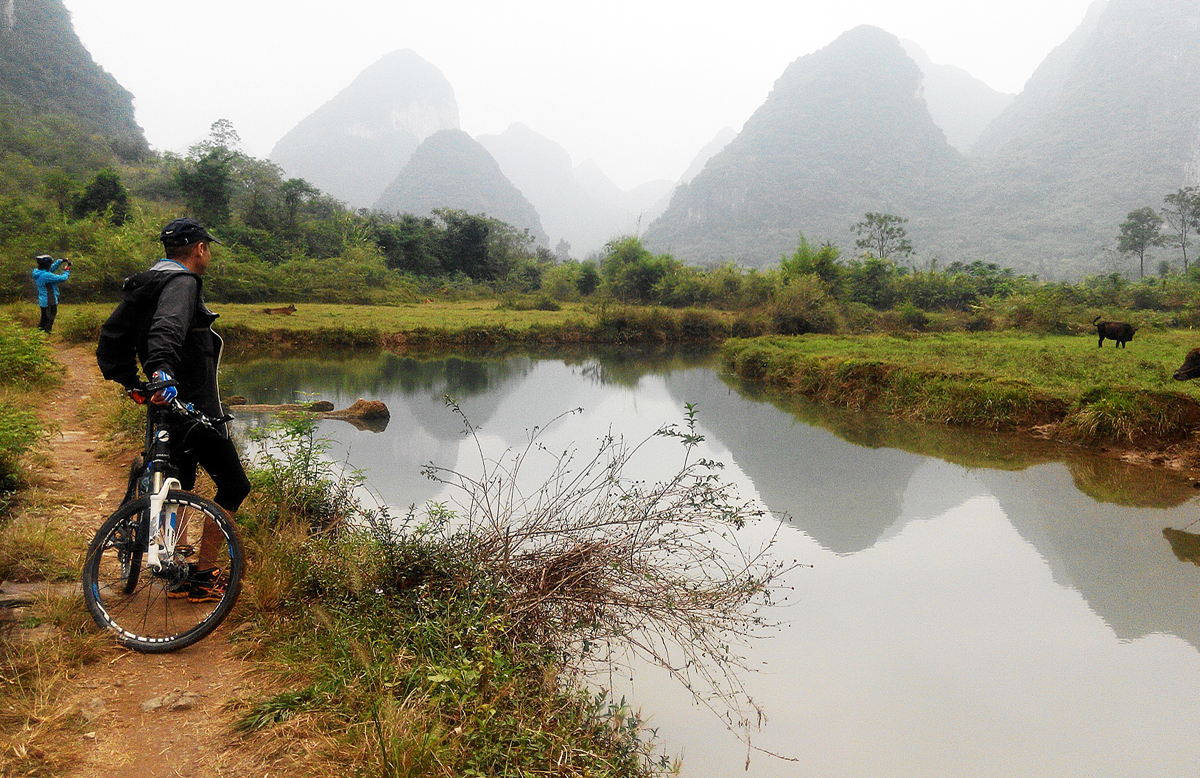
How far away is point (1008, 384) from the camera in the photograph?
9844 millimetres

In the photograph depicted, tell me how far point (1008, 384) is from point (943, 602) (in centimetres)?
683

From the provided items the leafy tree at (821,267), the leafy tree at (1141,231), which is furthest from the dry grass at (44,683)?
the leafy tree at (1141,231)

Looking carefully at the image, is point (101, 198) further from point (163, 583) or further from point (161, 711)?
point (161, 711)

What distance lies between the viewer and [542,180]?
594ft

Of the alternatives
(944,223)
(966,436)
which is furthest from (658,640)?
(944,223)

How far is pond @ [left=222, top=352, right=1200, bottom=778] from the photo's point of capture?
307 cm

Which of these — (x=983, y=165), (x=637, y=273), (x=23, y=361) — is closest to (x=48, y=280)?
(x=23, y=361)

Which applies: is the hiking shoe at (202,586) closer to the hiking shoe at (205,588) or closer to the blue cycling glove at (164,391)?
the hiking shoe at (205,588)

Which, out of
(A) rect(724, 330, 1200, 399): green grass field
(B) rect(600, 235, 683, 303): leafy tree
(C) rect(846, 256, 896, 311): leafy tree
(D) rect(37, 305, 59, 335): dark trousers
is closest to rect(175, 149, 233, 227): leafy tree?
(B) rect(600, 235, 683, 303): leafy tree

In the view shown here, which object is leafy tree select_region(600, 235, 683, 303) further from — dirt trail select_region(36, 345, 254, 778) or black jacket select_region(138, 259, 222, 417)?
dirt trail select_region(36, 345, 254, 778)

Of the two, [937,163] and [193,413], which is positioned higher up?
[937,163]

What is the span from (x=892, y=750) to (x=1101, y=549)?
381 centimetres

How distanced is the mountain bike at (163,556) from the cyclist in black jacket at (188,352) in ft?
0.20

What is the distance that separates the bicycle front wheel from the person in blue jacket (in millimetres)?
9967
